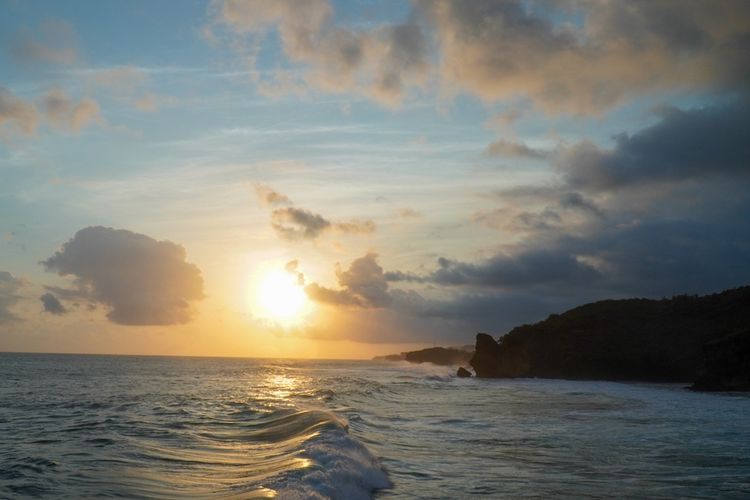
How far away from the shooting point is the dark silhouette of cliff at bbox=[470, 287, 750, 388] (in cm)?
7969

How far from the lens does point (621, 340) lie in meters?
87.1

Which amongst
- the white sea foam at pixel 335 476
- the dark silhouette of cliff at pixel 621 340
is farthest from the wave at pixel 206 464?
the dark silhouette of cliff at pixel 621 340

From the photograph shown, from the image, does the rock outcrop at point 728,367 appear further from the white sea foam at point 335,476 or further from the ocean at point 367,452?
the white sea foam at point 335,476

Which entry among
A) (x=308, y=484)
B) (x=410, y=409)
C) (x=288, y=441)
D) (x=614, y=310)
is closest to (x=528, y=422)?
(x=410, y=409)

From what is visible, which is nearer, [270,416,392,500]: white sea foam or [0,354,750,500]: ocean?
[270,416,392,500]: white sea foam

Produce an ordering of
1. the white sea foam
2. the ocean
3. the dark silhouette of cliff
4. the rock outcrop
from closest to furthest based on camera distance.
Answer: the white sea foam < the ocean < the rock outcrop < the dark silhouette of cliff

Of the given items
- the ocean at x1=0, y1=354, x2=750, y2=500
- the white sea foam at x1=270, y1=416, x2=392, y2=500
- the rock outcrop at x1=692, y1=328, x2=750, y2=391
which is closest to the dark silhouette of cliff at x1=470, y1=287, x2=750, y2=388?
the rock outcrop at x1=692, y1=328, x2=750, y2=391

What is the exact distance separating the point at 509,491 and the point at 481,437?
965 cm

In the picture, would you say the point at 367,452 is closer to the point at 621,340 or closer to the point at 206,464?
the point at 206,464

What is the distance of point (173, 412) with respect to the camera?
29.0 meters

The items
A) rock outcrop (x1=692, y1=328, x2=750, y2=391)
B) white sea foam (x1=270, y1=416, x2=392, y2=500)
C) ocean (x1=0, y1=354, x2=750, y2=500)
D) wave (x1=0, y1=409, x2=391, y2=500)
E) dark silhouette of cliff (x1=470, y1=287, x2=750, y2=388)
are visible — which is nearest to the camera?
white sea foam (x1=270, y1=416, x2=392, y2=500)

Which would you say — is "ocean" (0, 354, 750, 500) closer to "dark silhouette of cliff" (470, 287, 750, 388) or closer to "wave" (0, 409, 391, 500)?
"wave" (0, 409, 391, 500)

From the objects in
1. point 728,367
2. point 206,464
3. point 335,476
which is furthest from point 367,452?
point 728,367

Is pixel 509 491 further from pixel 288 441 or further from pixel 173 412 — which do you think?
pixel 173 412
